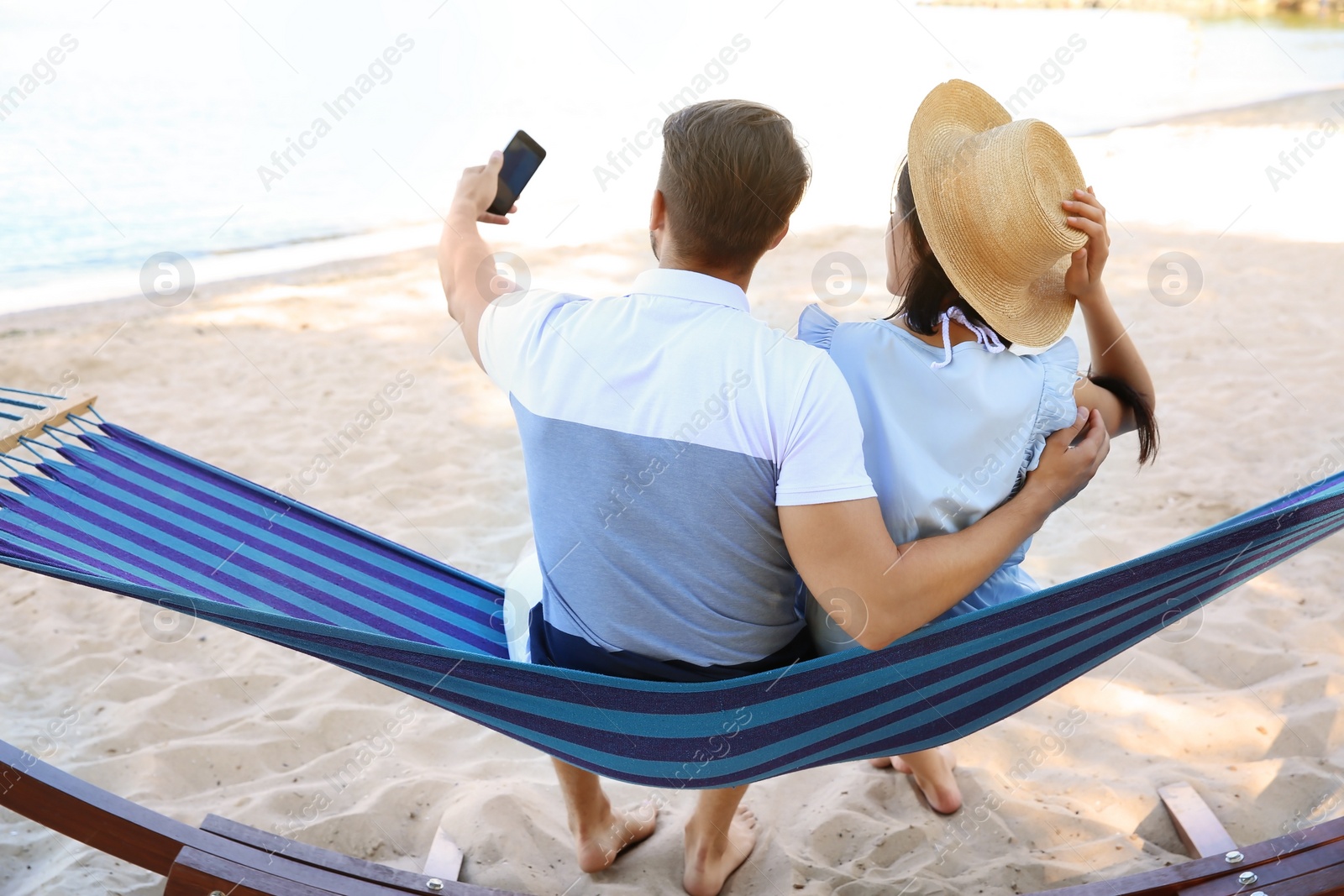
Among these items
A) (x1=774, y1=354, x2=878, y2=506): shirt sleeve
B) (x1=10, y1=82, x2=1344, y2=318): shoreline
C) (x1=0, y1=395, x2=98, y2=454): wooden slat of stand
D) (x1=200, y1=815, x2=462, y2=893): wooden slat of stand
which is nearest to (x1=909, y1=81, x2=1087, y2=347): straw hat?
(x1=774, y1=354, x2=878, y2=506): shirt sleeve

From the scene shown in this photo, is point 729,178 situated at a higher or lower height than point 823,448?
higher

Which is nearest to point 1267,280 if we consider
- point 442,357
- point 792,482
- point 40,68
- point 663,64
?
point 442,357

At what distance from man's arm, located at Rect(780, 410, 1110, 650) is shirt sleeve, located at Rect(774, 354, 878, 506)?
0.01 meters

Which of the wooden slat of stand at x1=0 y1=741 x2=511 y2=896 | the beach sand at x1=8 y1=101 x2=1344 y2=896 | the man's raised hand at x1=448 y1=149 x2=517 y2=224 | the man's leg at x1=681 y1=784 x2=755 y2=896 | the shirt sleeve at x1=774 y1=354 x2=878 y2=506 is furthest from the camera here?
the beach sand at x1=8 y1=101 x2=1344 y2=896

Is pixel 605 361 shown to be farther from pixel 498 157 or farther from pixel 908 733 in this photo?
pixel 908 733

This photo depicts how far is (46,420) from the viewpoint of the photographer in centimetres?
174

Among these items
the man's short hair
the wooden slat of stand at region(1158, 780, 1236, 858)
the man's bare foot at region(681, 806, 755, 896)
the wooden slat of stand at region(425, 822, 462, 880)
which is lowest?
the wooden slat of stand at region(1158, 780, 1236, 858)

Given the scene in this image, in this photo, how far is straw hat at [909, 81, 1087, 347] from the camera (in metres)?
1.28

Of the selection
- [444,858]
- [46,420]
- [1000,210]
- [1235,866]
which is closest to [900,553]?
[1000,210]

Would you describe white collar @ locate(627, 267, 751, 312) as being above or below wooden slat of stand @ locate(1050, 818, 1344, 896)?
above

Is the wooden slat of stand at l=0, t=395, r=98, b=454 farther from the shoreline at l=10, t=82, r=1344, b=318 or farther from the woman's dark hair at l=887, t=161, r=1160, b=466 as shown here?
the shoreline at l=10, t=82, r=1344, b=318

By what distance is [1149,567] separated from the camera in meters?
1.33

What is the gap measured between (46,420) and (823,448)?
4.38 ft

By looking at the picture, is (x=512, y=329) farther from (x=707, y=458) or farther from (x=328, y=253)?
(x=328, y=253)
